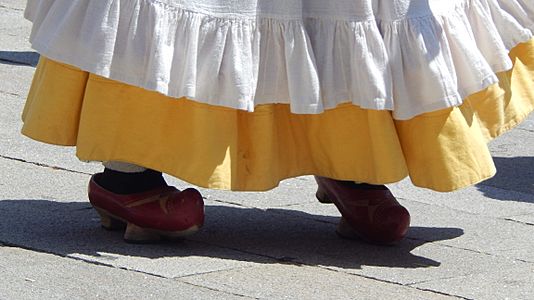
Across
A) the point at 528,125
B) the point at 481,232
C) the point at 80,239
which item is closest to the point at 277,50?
the point at 80,239

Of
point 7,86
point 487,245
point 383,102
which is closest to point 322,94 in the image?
Result: point 383,102

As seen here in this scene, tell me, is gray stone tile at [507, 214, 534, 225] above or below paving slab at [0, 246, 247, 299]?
above

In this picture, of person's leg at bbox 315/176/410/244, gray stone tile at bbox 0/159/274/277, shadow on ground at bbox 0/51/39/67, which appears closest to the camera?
gray stone tile at bbox 0/159/274/277

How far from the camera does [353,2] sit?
12.5 feet

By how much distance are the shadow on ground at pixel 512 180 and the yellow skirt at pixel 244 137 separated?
1.20 metres

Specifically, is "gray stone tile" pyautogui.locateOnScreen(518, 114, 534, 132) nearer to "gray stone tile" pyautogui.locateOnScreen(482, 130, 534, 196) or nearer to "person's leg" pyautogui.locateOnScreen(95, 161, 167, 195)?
"gray stone tile" pyautogui.locateOnScreen(482, 130, 534, 196)

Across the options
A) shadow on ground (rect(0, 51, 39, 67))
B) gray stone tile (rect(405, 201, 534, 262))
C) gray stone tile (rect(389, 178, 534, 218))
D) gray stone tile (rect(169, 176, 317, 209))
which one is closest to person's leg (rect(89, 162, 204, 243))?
gray stone tile (rect(169, 176, 317, 209))

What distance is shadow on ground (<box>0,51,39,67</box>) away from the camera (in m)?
7.16

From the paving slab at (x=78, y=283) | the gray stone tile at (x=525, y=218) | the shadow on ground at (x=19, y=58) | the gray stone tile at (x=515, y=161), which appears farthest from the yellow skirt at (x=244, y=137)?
the shadow on ground at (x=19, y=58)

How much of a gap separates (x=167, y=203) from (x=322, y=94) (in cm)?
61

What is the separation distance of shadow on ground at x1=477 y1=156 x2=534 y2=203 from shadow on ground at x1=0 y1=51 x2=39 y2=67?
8.84 feet

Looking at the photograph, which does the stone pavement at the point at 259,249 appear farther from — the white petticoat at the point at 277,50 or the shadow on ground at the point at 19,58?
the shadow on ground at the point at 19,58

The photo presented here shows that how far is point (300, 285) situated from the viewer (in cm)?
372

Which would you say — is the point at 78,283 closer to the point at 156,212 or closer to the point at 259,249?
the point at 156,212
